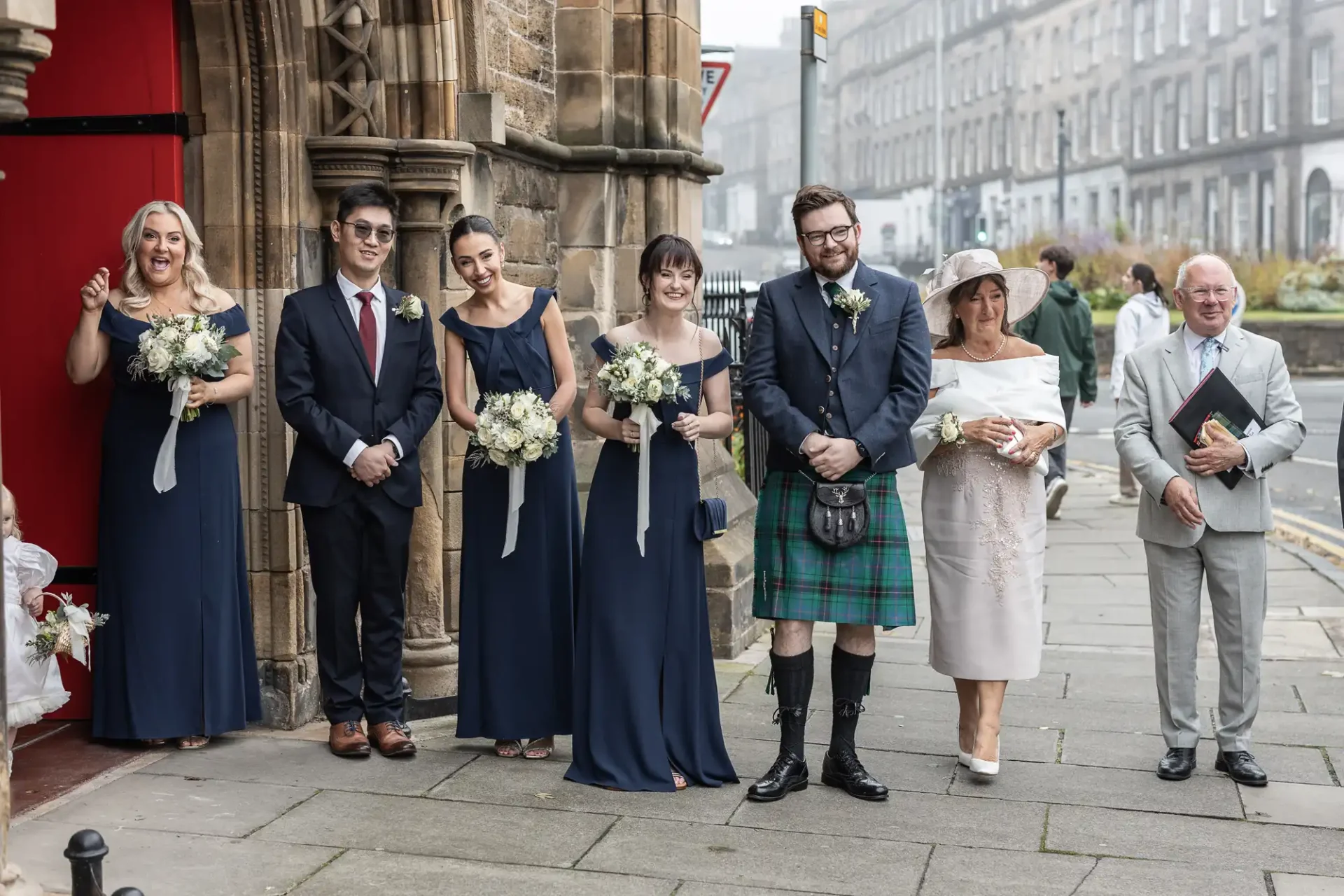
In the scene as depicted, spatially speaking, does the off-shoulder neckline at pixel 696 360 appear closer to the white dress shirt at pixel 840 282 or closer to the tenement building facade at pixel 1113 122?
the white dress shirt at pixel 840 282

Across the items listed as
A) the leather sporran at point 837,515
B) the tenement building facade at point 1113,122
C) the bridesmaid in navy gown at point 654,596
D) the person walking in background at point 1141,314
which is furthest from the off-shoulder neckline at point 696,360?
the tenement building facade at point 1113,122

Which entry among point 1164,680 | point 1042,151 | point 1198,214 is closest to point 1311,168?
point 1198,214

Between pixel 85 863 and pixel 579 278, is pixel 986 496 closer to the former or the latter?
pixel 579 278

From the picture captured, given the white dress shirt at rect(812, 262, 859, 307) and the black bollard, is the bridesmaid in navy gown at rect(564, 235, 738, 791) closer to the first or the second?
the white dress shirt at rect(812, 262, 859, 307)

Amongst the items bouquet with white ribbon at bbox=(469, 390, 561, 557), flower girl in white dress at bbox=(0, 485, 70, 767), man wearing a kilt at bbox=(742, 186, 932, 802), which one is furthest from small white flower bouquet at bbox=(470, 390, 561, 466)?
flower girl in white dress at bbox=(0, 485, 70, 767)

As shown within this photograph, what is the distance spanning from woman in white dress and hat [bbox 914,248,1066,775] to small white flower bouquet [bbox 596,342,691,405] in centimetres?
100

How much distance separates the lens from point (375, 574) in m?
6.05

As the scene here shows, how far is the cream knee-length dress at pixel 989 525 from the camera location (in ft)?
19.1

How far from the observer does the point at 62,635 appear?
5.53m

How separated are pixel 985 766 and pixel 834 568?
36.3 inches

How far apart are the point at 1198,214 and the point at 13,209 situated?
46.3m

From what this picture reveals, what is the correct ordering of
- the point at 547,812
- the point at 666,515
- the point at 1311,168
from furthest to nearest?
1. the point at 1311,168
2. the point at 666,515
3. the point at 547,812

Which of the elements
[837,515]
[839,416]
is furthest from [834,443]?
[837,515]

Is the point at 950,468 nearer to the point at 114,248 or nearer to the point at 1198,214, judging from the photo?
the point at 114,248
